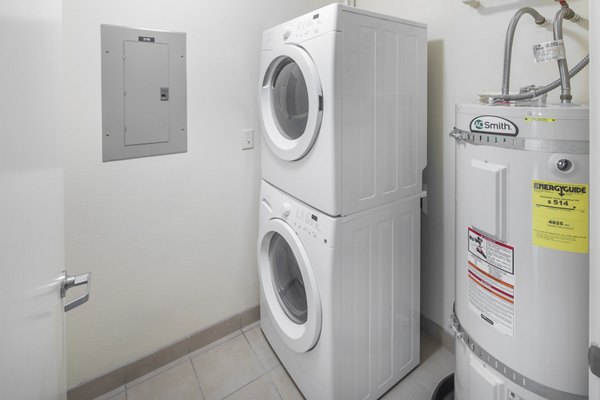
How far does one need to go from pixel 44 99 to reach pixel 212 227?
1260 millimetres

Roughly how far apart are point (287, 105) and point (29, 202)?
4.24ft

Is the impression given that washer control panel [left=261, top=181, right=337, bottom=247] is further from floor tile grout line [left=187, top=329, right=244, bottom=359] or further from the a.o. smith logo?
floor tile grout line [left=187, top=329, right=244, bottom=359]

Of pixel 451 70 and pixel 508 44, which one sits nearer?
pixel 508 44

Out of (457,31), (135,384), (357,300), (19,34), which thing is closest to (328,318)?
(357,300)

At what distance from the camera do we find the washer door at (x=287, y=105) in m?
1.37

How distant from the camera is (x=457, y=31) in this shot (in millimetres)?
1595

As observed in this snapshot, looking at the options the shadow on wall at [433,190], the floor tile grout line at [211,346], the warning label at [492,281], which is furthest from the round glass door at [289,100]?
the floor tile grout line at [211,346]

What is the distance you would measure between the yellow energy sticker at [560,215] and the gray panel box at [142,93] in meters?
1.46

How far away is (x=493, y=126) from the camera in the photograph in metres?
0.99

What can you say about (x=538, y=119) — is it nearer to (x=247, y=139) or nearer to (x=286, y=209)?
(x=286, y=209)

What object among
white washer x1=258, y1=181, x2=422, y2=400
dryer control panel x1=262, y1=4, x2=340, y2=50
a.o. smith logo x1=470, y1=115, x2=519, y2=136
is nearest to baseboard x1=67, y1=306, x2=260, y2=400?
white washer x1=258, y1=181, x2=422, y2=400

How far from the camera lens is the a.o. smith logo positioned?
94 centimetres

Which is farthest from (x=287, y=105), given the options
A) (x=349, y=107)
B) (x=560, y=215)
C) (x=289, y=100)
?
(x=560, y=215)

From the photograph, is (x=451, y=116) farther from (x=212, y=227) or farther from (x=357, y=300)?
(x=212, y=227)
